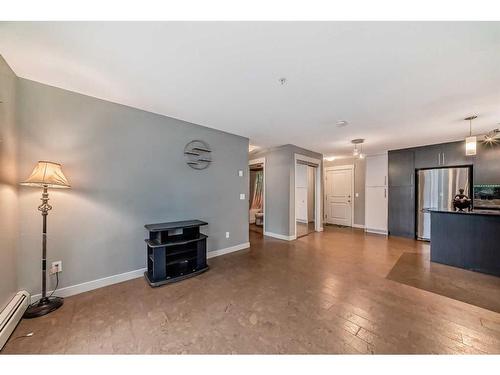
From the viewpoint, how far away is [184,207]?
310 centimetres

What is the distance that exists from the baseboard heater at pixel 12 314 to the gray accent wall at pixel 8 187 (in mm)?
54

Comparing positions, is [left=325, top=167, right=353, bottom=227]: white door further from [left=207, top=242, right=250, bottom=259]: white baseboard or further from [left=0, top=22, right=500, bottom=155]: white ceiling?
[left=207, top=242, right=250, bottom=259]: white baseboard

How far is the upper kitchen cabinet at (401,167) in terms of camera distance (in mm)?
4855

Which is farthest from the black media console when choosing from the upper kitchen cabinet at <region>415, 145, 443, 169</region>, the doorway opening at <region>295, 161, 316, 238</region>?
the upper kitchen cabinet at <region>415, 145, 443, 169</region>

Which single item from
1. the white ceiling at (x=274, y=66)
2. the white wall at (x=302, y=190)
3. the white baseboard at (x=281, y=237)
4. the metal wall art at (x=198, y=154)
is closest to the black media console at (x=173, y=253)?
the metal wall art at (x=198, y=154)

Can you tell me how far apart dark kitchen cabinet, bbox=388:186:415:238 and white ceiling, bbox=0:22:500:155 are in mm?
2371

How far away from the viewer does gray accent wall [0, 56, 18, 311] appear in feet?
5.42

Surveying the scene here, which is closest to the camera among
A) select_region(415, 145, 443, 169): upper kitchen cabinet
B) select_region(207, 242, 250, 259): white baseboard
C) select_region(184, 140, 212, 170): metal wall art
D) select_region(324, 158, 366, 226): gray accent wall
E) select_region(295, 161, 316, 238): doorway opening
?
select_region(184, 140, 212, 170): metal wall art

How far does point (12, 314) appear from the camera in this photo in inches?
64.5

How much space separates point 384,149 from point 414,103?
10.1 feet

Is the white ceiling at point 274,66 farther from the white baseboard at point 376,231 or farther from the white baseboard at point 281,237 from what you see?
the white baseboard at point 376,231

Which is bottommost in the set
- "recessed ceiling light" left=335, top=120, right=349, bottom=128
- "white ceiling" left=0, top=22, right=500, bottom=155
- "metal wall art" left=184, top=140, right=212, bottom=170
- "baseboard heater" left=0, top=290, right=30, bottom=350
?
"baseboard heater" left=0, top=290, right=30, bottom=350

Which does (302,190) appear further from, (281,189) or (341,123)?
(341,123)

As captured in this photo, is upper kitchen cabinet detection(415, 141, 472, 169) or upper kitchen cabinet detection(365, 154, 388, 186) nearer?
upper kitchen cabinet detection(415, 141, 472, 169)
